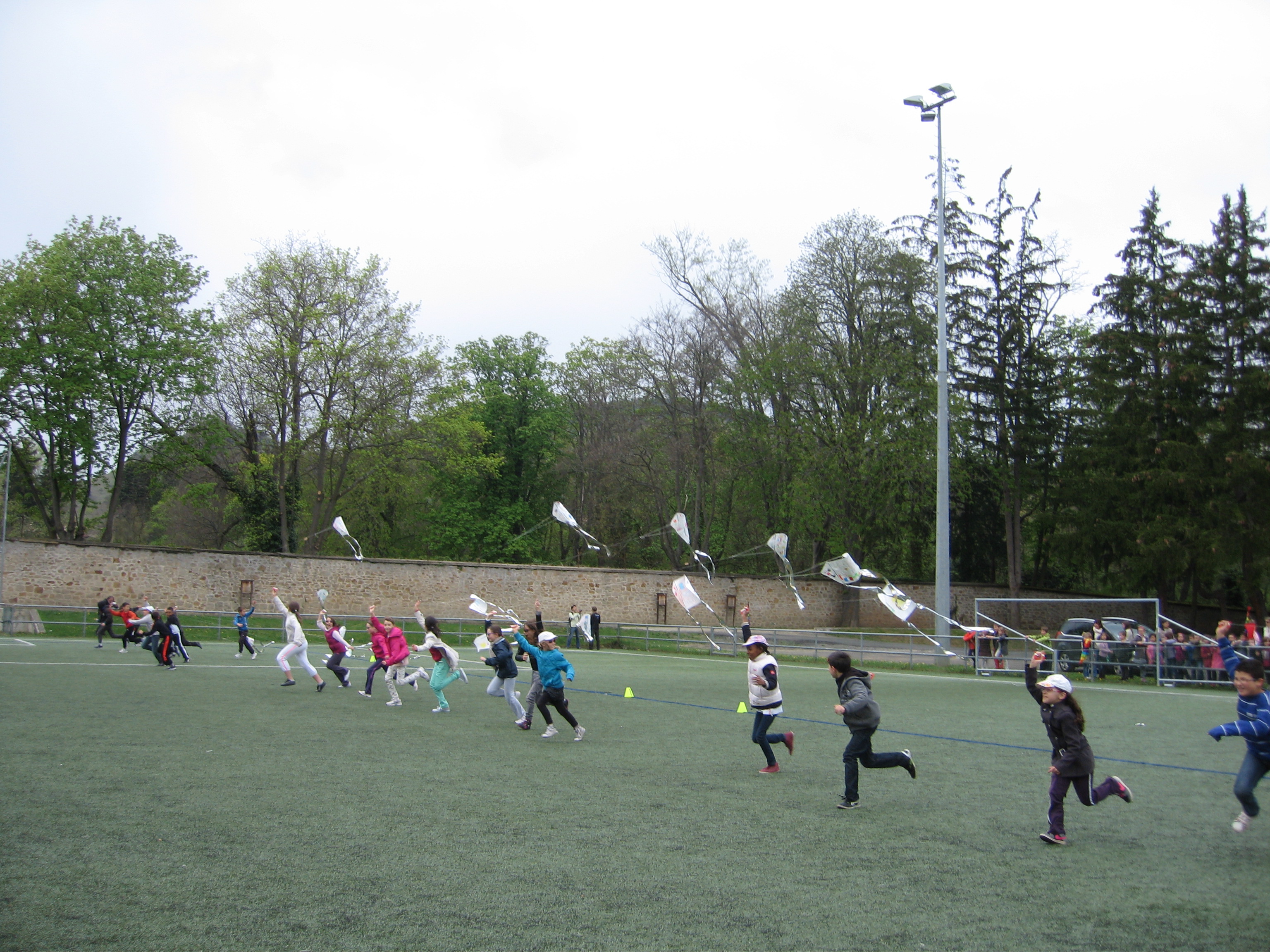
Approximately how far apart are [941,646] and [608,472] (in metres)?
29.5

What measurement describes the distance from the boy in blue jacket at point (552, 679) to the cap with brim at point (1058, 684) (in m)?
6.49

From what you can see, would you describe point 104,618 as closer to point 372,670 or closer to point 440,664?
point 372,670

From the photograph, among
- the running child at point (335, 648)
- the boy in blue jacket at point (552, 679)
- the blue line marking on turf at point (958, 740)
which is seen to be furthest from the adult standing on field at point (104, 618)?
the boy in blue jacket at point (552, 679)

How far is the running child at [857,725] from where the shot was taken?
9.15 metres

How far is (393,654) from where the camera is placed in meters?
17.1

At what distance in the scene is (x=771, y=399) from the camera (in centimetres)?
5150

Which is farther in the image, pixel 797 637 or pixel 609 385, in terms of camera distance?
pixel 609 385

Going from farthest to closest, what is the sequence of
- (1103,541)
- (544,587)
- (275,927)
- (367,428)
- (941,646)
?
(367,428) → (1103,541) → (544,587) → (941,646) → (275,927)

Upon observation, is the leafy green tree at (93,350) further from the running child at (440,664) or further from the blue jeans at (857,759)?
the blue jeans at (857,759)

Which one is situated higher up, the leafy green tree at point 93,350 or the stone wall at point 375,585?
the leafy green tree at point 93,350

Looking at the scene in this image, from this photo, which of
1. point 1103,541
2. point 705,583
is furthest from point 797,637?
point 1103,541

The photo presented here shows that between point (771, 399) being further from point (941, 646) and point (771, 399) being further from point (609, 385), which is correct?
point (941, 646)

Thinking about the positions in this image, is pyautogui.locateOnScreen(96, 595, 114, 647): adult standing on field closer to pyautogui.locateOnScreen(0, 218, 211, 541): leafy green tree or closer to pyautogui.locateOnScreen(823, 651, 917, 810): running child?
pyautogui.locateOnScreen(0, 218, 211, 541): leafy green tree

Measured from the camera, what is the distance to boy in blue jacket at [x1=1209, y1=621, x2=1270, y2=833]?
7.92 m
